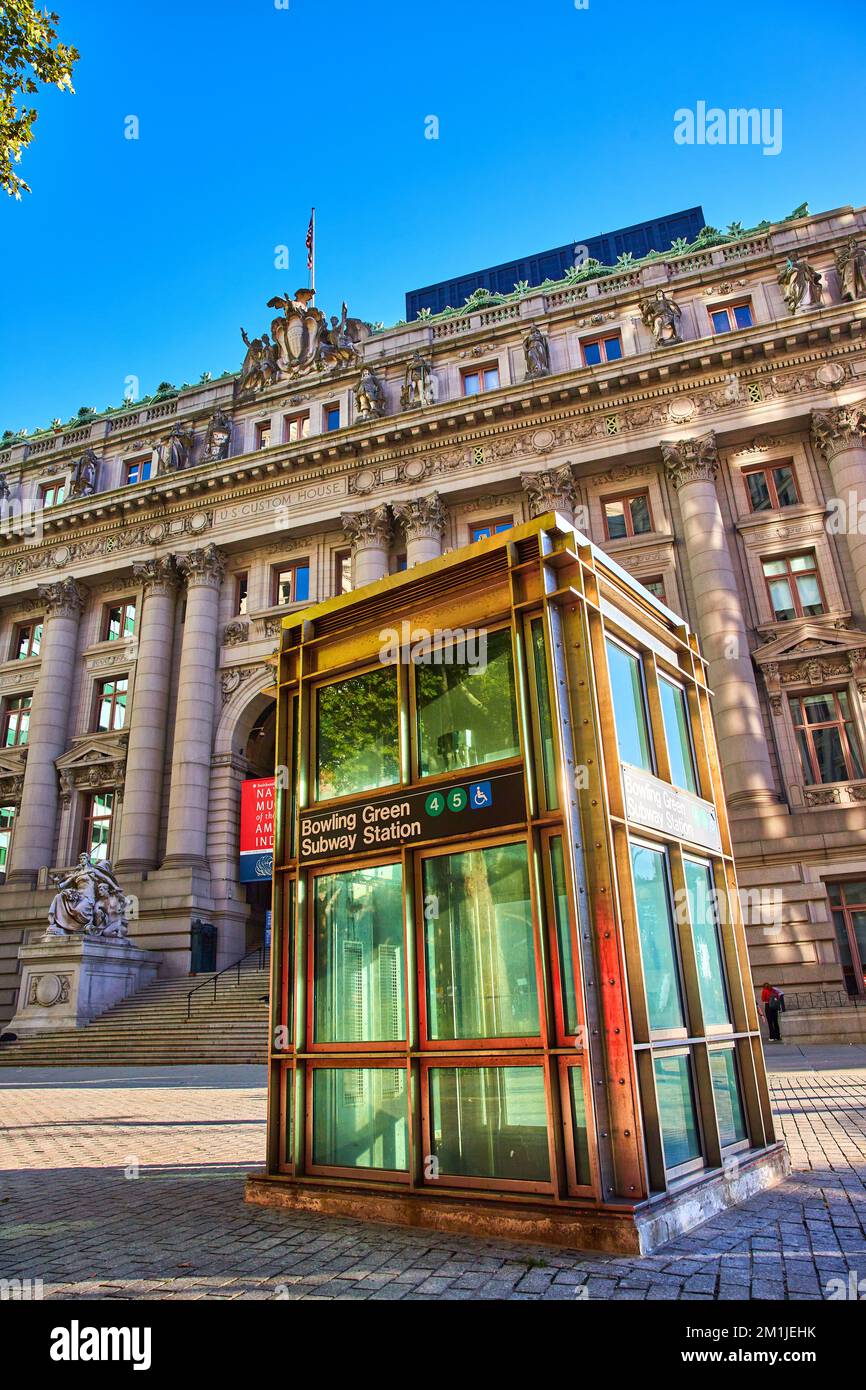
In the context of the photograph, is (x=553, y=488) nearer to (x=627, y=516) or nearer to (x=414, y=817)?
(x=627, y=516)

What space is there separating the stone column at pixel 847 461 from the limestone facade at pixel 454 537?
86mm

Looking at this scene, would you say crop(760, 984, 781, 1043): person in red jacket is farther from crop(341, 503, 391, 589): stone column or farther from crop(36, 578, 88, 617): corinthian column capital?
crop(36, 578, 88, 617): corinthian column capital

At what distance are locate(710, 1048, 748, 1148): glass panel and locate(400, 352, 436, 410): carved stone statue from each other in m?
31.2

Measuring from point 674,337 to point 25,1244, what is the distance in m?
33.0

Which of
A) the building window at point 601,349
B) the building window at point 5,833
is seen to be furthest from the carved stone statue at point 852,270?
the building window at point 5,833

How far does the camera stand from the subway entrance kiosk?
564 cm

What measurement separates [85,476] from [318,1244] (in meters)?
41.0

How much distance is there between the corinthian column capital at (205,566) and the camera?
36.6 m

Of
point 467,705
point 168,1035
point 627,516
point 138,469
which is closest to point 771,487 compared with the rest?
point 627,516

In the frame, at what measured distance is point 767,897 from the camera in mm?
24312

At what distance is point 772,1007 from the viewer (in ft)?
69.9

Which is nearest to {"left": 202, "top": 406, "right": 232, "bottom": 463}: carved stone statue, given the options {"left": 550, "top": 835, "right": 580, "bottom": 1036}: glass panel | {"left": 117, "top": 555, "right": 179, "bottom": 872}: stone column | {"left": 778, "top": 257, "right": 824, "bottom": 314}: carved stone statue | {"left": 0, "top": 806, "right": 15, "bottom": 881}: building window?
{"left": 117, "top": 555, "right": 179, "bottom": 872}: stone column
